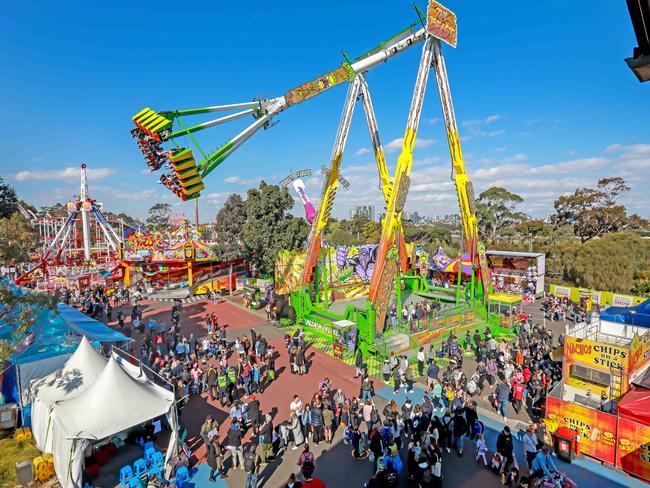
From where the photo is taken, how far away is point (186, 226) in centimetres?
3145

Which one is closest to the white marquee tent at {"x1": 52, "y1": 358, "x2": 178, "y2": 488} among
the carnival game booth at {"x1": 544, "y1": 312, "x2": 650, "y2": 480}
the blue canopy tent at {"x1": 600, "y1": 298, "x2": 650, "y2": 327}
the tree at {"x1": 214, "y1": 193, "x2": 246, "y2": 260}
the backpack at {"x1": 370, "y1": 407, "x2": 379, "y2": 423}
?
the backpack at {"x1": 370, "y1": 407, "x2": 379, "y2": 423}

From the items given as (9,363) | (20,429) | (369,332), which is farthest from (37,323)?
(369,332)

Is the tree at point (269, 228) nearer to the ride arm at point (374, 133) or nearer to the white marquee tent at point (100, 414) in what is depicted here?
the ride arm at point (374, 133)

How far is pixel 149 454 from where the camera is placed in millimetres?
8992

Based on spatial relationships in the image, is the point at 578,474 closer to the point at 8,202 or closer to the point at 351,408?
the point at 351,408

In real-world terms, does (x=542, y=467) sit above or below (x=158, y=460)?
above

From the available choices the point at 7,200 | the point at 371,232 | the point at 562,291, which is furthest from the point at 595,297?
the point at 7,200

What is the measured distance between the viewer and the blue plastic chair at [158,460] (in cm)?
875

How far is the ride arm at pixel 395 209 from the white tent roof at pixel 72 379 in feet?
34.9

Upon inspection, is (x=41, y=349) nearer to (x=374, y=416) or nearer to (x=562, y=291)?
(x=374, y=416)

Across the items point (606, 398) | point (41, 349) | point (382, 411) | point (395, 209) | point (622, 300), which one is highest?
point (395, 209)

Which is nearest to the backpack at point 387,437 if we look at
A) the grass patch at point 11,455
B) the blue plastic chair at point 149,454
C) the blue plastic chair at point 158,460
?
the blue plastic chair at point 158,460

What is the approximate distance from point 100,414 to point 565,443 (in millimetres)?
11016

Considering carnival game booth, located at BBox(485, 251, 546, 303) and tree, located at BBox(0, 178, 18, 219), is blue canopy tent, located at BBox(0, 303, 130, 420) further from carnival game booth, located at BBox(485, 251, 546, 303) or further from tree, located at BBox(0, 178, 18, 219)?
tree, located at BBox(0, 178, 18, 219)
